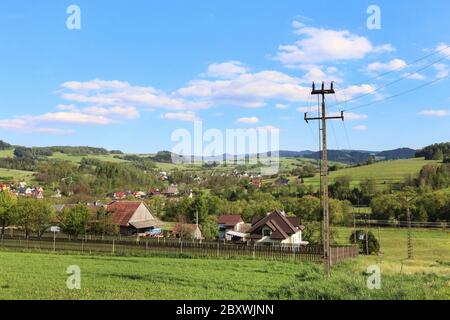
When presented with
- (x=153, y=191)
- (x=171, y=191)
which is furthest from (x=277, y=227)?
(x=153, y=191)

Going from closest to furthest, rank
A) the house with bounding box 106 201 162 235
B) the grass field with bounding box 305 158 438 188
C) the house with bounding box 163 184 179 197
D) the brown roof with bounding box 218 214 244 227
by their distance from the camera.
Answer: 1. the house with bounding box 106 201 162 235
2. the brown roof with bounding box 218 214 244 227
3. the grass field with bounding box 305 158 438 188
4. the house with bounding box 163 184 179 197

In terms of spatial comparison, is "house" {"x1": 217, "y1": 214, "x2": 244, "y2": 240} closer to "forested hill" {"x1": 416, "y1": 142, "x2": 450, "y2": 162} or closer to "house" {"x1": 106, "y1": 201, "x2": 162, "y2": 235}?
"house" {"x1": 106, "y1": 201, "x2": 162, "y2": 235}

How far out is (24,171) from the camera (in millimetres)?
176500

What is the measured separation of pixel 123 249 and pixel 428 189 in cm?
8481

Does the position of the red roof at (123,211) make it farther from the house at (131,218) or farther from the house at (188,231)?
the house at (188,231)

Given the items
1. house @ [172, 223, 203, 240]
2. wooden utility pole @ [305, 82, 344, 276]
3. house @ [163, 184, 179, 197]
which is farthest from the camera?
house @ [163, 184, 179, 197]

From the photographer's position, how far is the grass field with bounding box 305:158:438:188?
123 metres

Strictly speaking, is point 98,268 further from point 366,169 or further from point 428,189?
point 366,169

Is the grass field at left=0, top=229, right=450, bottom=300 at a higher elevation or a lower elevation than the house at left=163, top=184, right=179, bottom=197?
lower

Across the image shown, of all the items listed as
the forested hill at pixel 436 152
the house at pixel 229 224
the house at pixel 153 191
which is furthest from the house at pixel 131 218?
the forested hill at pixel 436 152

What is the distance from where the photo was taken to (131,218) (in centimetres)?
6450

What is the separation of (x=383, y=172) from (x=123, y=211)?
90.6 metres

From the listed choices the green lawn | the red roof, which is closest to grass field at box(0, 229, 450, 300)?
the red roof
